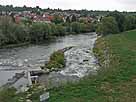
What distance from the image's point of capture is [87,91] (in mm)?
13531

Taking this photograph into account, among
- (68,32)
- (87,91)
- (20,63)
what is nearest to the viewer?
(87,91)

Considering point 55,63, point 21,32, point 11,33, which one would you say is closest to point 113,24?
point 21,32

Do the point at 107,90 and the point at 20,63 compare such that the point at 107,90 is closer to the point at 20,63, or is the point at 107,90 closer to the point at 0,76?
the point at 0,76

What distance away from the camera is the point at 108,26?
66312mm

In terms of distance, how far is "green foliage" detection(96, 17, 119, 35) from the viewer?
209 ft

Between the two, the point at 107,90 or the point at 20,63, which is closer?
the point at 107,90

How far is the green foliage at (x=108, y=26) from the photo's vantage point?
63.8 meters

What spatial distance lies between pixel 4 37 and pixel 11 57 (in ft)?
48.9

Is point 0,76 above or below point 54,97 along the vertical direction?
Result: below

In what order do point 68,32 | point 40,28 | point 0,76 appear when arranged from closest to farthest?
point 0,76 < point 40,28 < point 68,32

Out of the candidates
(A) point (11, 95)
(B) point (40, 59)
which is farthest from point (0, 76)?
(A) point (11, 95)

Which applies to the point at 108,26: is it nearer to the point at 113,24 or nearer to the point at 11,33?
the point at 113,24

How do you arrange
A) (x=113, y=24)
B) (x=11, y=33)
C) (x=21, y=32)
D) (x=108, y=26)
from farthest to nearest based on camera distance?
(x=108, y=26) → (x=113, y=24) → (x=21, y=32) → (x=11, y=33)

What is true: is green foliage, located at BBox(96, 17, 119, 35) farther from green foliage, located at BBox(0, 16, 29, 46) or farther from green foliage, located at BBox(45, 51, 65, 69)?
green foliage, located at BBox(45, 51, 65, 69)
